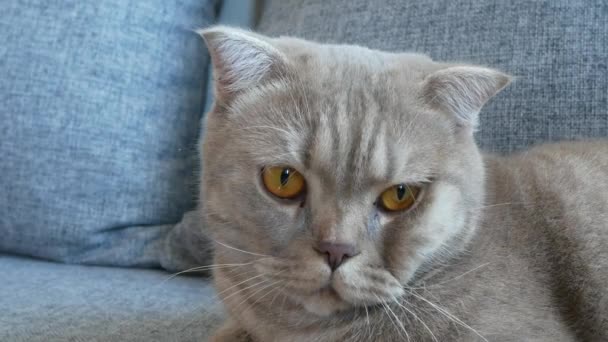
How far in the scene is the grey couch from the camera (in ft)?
3.88

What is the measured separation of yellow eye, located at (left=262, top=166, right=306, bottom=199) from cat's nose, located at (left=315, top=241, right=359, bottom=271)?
0.11m

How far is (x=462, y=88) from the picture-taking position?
0.96 m

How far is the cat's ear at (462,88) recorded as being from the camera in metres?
0.94

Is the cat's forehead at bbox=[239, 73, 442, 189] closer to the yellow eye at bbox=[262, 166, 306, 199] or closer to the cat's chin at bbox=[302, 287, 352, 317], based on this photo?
the yellow eye at bbox=[262, 166, 306, 199]

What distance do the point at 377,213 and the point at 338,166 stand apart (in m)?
0.09

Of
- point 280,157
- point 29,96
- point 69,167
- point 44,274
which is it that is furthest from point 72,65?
point 280,157

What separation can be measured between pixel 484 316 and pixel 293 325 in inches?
11.8

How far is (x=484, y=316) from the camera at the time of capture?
2.91 ft

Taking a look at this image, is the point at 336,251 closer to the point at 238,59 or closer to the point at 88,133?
Answer: the point at 238,59

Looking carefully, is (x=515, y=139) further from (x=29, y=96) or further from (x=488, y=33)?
(x=29, y=96)

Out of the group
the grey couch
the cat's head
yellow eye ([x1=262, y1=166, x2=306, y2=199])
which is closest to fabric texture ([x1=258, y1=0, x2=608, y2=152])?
the grey couch

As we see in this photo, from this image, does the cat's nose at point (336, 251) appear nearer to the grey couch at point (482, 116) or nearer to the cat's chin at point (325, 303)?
the cat's chin at point (325, 303)

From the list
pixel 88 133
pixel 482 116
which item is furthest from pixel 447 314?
pixel 88 133

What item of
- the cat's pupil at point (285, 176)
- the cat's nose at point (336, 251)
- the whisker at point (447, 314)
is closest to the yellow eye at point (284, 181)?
the cat's pupil at point (285, 176)
